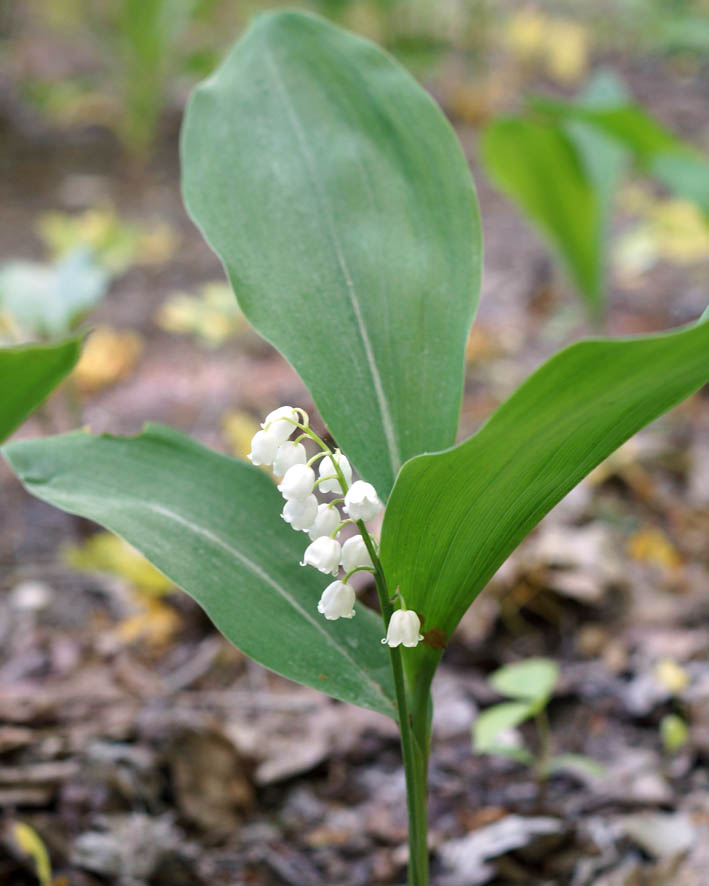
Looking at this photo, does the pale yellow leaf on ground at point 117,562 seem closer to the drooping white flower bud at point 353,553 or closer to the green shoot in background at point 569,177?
the drooping white flower bud at point 353,553

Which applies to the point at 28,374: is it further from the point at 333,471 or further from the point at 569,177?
the point at 569,177

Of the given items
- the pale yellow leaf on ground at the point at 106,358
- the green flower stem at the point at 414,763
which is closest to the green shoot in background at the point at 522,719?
the green flower stem at the point at 414,763

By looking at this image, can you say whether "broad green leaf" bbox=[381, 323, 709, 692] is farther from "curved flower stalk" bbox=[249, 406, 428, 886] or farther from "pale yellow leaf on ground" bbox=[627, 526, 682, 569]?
"pale yellow leaf on ground" bbox=[627, 526, 682, 569]

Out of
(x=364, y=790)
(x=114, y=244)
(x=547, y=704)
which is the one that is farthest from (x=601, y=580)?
(x=114, y=244)

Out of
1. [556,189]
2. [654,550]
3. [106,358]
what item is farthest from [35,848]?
[556,189]

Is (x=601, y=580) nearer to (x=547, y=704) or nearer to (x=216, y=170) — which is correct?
(x=547, y=704)

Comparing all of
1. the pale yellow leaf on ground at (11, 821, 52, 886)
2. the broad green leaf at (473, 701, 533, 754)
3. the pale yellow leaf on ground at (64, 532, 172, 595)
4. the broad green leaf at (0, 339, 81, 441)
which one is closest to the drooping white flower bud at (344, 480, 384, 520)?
the broad green leaf at (0, 339, 81, 441)
